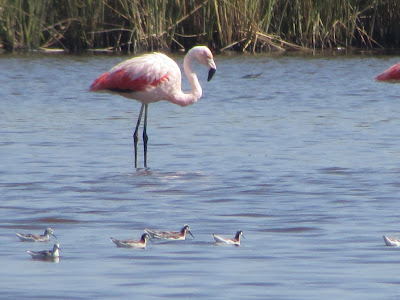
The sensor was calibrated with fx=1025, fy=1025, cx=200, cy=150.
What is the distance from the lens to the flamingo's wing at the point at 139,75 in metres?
9.90

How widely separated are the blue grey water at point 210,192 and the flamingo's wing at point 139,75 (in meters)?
0.66

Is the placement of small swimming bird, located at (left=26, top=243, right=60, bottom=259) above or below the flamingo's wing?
below

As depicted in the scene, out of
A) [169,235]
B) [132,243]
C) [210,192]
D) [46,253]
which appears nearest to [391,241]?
[169,235]

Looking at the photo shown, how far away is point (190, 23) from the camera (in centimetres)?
2025

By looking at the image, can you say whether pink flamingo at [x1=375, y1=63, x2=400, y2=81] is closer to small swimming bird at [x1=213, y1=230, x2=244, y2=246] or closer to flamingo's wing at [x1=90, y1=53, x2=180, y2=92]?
flamingo's wing at [x1=90, y1=53, x2=180, y2=92]

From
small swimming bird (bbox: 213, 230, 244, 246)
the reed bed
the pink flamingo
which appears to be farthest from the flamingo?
the reed bed

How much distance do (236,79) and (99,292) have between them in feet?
43.0

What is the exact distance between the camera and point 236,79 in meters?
17.5

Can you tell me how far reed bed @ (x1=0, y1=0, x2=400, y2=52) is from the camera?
19500mm

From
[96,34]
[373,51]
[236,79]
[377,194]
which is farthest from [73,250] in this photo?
[373,51]

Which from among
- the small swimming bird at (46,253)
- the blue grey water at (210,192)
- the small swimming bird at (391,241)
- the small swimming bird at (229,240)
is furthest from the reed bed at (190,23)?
the small swimming bird at (46,253)

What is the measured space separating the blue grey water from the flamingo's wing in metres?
0.66

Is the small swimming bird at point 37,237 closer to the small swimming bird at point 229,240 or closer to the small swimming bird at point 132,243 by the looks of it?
the small swimming bird at point 132,243

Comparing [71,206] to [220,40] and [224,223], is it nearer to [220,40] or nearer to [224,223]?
[224,223]
